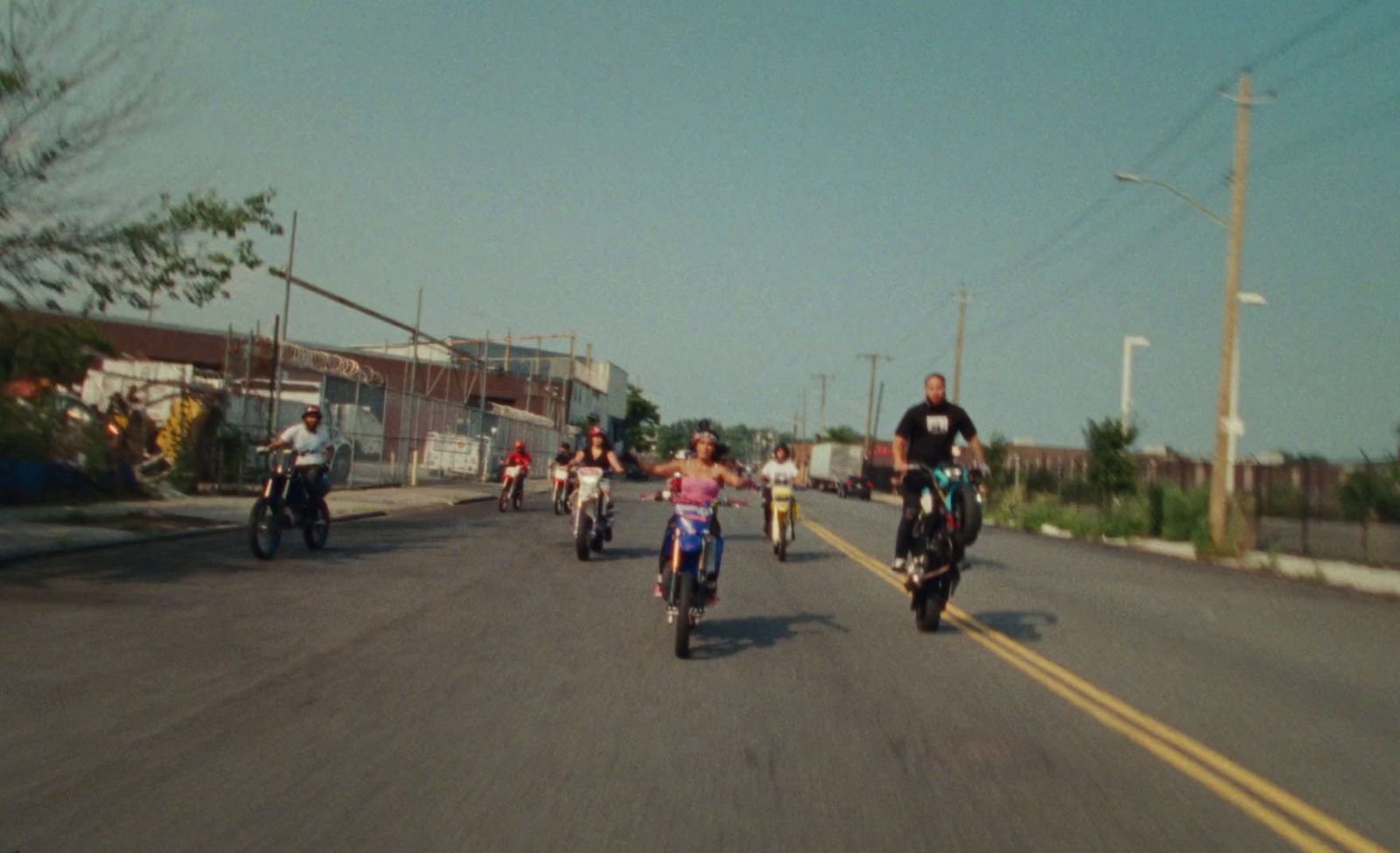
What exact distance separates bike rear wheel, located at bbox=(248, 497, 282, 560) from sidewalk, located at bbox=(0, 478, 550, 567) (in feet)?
6.36

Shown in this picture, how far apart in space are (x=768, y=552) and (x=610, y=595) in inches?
285

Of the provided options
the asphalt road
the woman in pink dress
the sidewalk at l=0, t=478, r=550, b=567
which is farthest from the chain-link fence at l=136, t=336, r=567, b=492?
the woman in pink dress

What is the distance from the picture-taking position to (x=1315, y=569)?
22.4 metres

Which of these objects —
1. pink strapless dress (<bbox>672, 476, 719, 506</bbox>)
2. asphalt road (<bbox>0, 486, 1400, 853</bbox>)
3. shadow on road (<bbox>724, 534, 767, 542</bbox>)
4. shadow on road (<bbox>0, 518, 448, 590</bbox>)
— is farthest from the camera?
shadow on road (<bbox>724, 534, 767, 542</bbox>)

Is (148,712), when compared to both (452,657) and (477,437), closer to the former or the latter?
(452,657)

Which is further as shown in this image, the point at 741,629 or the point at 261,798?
the point at 741,629

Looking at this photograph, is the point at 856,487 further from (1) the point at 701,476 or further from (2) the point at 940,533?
(1) the point at 701,476

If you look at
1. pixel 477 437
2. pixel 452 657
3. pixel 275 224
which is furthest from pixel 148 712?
pixel 477 437

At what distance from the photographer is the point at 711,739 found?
6.71 m

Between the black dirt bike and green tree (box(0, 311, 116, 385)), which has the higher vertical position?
green tree (box(0, 311, 116, 385))

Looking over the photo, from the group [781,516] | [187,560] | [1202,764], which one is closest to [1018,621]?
[1202,764]

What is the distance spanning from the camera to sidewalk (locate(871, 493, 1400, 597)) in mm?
20361

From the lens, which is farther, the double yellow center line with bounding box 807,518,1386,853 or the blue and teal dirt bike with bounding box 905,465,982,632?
the blue and teal dirt bike with bounding box 905,465,982,632

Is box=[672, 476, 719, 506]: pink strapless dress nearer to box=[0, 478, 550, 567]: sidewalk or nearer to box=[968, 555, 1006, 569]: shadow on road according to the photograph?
box=[0, 478, 550, 567]: sidewalk
